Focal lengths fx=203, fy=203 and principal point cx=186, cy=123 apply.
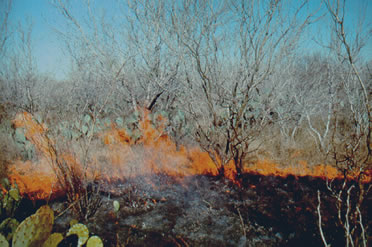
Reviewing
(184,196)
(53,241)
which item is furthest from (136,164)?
(53,241)

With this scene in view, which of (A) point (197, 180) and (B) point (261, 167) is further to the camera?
(B) point (261, 167)

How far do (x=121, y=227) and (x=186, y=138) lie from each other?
395cm

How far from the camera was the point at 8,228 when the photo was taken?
195 cm

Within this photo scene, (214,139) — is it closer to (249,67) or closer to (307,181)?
(249,67)

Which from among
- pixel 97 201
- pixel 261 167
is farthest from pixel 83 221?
pixel 261 167

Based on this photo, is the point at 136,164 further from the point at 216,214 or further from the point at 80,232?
the point at 80,232

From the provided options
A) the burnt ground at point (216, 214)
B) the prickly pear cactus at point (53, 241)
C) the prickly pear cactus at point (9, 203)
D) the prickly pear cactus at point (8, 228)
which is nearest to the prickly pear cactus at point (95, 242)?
the prickly pear cactus at point (53, 241)

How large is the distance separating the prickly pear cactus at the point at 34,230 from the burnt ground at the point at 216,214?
922mm

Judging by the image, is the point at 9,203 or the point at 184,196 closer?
the point at 9,203

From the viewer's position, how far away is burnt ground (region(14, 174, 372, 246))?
2540 mm

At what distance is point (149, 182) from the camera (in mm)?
4305

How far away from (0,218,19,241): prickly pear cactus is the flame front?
1.92 m

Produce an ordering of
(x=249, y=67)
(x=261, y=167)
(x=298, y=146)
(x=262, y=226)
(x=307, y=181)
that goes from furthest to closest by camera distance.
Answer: (x=298, y=146) < (x=261, y=167) < (x=307, y=181) < (x=249, y=67) < (x=262, y=226)

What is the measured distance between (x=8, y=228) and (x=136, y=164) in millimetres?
3078
